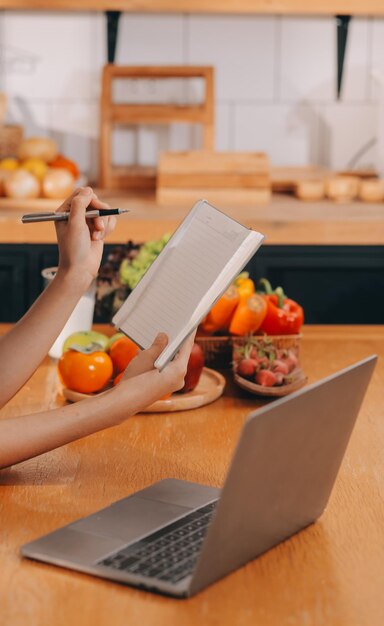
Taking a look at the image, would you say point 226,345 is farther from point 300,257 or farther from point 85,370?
point 300,257

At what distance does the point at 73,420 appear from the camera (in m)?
1.33

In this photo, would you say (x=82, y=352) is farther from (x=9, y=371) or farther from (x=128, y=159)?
(x=128, y=159)

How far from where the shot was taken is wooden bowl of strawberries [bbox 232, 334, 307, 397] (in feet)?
5.63

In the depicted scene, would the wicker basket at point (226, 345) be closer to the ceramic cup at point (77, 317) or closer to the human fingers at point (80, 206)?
the ceramic cup at point (77, 317)

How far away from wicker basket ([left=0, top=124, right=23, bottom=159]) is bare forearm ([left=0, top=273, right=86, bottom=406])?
2.19 metres

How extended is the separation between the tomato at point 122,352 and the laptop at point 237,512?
1.52 feet

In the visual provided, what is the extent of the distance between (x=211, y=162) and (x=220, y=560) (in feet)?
8.33

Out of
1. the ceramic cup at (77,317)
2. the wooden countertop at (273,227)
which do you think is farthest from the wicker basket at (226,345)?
the wooden countertop at (273,227)

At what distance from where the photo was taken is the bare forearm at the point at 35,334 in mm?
1516

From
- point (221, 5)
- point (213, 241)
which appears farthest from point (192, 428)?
point (221, 5)

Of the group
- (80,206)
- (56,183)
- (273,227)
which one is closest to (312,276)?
(273,227)

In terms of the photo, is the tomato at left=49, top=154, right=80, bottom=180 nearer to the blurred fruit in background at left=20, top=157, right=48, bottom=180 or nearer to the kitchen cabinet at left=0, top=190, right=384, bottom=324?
the blurred fruit in background at left=20, top=157, right=48, bottom=180

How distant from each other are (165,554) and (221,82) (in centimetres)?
300

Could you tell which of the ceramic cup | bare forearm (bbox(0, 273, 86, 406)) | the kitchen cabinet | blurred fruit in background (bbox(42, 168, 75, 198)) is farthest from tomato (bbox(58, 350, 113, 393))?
blurred fruit in background (bbox(42, 168, 75, 198))
